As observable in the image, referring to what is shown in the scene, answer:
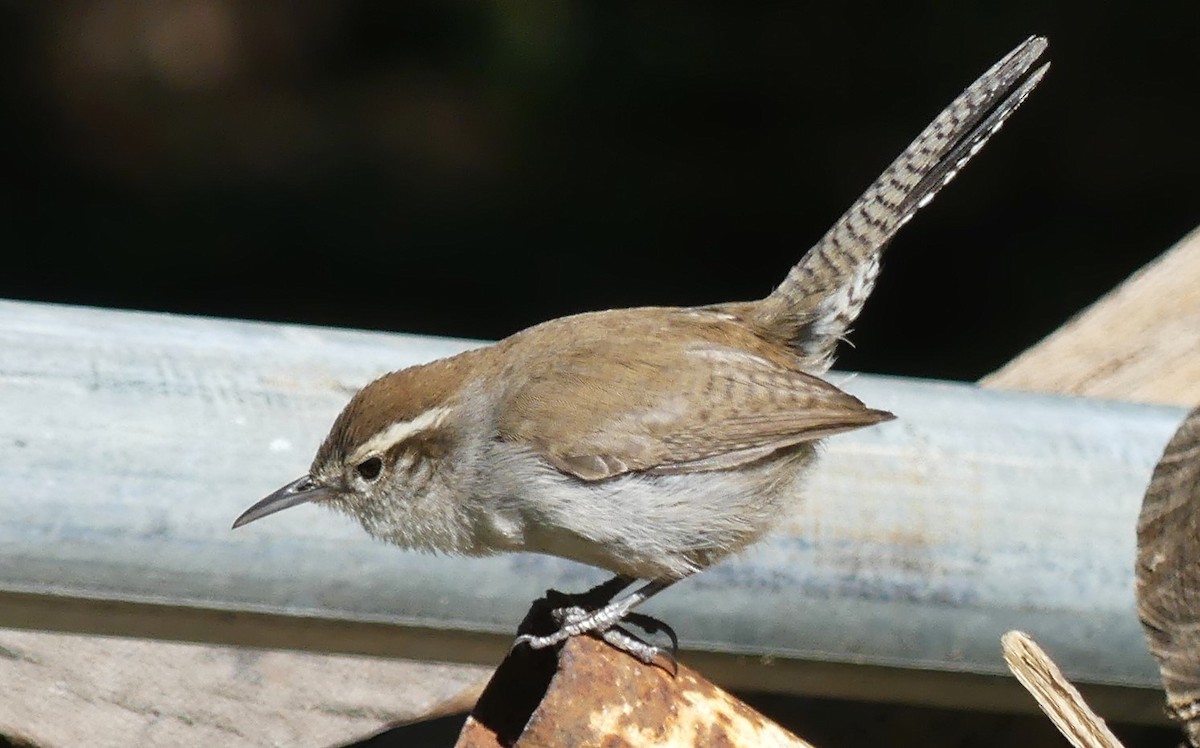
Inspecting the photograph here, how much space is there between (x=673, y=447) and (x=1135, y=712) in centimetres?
101

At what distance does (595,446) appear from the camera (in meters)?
3.19

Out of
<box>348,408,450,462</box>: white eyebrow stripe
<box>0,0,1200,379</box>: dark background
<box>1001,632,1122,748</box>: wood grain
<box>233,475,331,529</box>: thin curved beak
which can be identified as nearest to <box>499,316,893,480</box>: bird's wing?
<box>348,408,450,462</box>: white eyebrow stripe

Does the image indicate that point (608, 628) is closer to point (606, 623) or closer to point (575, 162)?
point (606, 623)

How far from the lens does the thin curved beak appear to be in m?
2.69

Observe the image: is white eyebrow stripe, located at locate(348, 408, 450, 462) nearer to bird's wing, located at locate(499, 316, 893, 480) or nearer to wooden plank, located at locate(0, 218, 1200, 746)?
bird's wing, located at locate(499, 316, 893, 480)

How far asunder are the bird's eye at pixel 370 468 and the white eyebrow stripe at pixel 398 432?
0.08 ft

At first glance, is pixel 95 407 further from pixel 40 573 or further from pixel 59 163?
pixel 59 163

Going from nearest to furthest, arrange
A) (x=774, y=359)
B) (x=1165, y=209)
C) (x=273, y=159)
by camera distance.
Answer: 1. (x=774, y=359)
2. (x=1165, y=209)
3. (x=273, y=159)

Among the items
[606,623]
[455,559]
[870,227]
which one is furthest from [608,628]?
[870,227]

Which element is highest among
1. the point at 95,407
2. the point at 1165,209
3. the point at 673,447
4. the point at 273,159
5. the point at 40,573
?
the point at 1165,209

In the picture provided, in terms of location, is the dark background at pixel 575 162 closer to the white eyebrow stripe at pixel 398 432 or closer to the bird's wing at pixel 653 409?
the bird's wing at pixel 653 409

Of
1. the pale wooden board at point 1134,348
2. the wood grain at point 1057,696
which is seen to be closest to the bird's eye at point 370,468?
the wood grain at point 1057,696

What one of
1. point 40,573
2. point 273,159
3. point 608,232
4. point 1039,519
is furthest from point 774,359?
point 273,159

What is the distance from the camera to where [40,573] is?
2.61 metres
